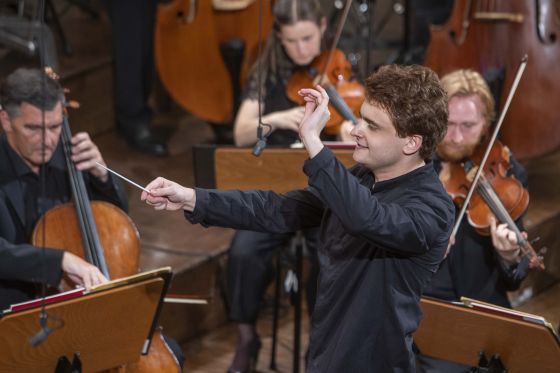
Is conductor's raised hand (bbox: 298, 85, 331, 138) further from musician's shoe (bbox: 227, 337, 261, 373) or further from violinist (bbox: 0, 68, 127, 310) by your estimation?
musician's shoe (bbox: 227, 337, 261, 373)

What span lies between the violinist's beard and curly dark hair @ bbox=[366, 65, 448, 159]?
823 millimetres

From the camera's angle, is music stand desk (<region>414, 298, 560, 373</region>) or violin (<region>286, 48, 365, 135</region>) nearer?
music stand desk (<region>414, 298, 560, 373</region>)

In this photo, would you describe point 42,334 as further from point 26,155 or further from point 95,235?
point 26,155

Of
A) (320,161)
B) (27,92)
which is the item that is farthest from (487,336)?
(27,92)

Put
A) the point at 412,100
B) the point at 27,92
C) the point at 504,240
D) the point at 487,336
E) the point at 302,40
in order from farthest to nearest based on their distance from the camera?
the point at 302,40 → the point at 27,92 → the point at 504,240 → the point at 487,336 → the point at 412,100

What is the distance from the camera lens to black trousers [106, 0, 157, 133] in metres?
4.16

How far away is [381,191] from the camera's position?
6.58ft

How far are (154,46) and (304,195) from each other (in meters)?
2.25

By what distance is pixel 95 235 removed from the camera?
265 centimetres

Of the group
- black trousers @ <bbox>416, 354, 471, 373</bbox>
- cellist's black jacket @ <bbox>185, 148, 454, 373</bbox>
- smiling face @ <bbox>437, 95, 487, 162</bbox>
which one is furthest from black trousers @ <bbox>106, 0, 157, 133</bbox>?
cellist's black jacket @ <bbox>185, 148, 454, 373</bbox>

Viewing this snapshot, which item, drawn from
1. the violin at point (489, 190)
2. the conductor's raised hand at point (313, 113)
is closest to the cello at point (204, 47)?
the violin at point (489, 190)

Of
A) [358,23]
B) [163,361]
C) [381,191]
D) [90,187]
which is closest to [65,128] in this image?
[90,187]

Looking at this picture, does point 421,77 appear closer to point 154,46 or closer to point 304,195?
point 304,195

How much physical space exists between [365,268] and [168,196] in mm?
420
